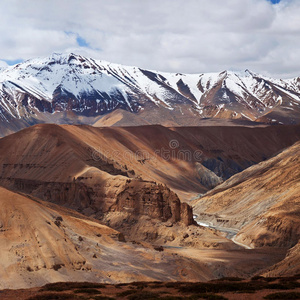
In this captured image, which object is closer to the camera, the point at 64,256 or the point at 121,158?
the point at 64,256

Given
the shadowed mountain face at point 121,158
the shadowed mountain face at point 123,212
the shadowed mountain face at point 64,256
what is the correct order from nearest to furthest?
the shadowed mountain face at point 64,256 → the shadowed mountain face at point 123,212 → the shadowed mountain face at point 121,158

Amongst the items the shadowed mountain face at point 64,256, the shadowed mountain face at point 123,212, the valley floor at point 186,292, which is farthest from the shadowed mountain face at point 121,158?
the valley floor at point 186,292

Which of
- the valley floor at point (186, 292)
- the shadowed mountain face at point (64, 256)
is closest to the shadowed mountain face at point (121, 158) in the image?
the shadowed mountain face at point (64, 256)

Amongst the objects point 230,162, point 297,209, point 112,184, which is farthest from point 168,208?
point 230,162

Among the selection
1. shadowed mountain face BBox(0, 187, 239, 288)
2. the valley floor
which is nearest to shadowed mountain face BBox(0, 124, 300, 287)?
shadowed mountain face BBox(0, 187, 239, 288)

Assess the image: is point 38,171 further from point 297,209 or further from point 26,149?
point 297,209

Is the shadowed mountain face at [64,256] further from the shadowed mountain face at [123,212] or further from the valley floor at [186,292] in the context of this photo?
the valley floor at [186,292]

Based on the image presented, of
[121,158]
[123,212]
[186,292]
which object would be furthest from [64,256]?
[121,158]

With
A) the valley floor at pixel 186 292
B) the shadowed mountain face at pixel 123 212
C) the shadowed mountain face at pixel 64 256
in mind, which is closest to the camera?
the valley floor at pixel 186 292

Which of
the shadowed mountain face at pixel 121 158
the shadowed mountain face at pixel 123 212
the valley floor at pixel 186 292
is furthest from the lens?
the shadowed mountain face at pixel 121 158

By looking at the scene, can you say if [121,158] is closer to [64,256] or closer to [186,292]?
[64,256]

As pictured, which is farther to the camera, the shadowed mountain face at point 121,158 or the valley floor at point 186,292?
the shadowed mountain face at point 121,158

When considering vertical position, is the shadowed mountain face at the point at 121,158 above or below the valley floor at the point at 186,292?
above
